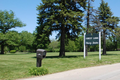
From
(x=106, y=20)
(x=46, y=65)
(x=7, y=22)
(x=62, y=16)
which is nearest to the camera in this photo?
(x=46, y=65)

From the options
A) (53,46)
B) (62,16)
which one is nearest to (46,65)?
(62,16)

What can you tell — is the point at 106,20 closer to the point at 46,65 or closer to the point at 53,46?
the point at 46,65

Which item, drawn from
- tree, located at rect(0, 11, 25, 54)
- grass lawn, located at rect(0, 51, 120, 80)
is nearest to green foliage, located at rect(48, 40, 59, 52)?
tree, located at rect(0, 11, 25, 54)

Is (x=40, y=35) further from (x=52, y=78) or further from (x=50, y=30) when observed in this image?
(x=52, y=78)

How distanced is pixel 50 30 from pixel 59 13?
291cm

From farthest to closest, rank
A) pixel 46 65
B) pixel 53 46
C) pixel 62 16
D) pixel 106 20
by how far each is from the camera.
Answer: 1. pixel 53 46
2. pixel 106 20
3. pixel 62 16
4. pixel 46 65

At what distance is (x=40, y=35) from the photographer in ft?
71.2

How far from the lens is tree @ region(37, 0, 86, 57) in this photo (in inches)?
817

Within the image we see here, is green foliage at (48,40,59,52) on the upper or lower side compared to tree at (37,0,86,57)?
lower

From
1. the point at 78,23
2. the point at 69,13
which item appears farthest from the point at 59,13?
the point at 78,23

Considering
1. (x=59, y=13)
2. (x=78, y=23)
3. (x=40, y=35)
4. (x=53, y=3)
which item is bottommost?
(x=40, y=35)

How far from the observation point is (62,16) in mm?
21062

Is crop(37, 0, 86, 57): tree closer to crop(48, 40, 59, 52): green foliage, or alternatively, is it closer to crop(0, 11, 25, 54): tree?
crop(0, 11, 25, 54): tree

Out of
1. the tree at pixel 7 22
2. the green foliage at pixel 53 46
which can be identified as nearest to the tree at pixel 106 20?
the tree at pixel 7 22
